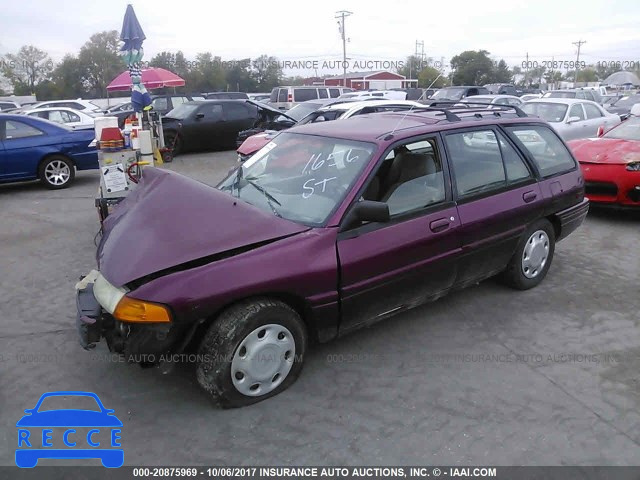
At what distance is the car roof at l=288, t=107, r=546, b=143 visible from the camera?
12.4 ft

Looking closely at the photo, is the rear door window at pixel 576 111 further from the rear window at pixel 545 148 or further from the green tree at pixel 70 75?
the green tree at pixel 70 75

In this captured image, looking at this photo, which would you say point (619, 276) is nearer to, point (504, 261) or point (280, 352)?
point (504, 261)

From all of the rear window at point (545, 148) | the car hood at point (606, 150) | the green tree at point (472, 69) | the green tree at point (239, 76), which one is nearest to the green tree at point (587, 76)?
the green tree at point (472, 69)

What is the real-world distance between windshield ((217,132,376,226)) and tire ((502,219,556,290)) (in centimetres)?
185

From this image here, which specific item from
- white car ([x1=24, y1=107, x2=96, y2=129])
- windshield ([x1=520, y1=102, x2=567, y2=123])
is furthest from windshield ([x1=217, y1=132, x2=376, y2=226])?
white car ([x1=24, y1=107, x2=96, y2=129])

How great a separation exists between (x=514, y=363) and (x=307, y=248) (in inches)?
66.8

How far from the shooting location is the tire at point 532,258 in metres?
4.53

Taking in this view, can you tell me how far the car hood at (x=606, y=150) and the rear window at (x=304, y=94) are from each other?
1680 cm

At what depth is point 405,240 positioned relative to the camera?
3508 mm

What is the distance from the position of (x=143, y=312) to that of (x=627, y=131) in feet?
25.8

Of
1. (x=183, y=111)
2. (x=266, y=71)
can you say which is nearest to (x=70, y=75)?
(x=266, y=71)

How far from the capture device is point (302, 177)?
3682 mm

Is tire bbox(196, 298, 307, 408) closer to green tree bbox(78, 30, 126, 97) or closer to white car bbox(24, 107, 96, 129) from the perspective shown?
white car bbox(24, 107, 96, 129)

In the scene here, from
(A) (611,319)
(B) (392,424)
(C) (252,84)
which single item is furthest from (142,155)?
(C) (252,84)
